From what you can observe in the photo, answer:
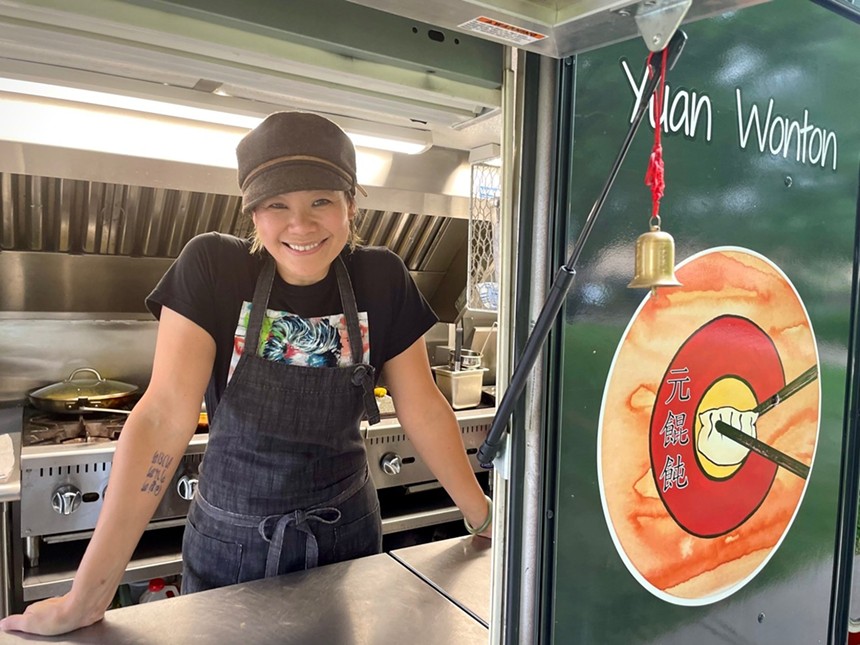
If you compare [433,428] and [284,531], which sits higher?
[433,428]

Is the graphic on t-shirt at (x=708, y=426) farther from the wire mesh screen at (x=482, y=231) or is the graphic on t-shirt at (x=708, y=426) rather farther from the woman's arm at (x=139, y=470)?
the wire mesh screen at (x=482, y=231)

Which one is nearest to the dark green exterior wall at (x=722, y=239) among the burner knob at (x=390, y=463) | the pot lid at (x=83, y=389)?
the burner knob at (x=390, y=463)

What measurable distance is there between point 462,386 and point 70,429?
1.62 metres

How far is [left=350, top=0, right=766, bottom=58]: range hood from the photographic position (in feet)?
2.23

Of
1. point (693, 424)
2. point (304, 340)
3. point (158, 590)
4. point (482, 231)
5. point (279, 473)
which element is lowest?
point (158, 590)

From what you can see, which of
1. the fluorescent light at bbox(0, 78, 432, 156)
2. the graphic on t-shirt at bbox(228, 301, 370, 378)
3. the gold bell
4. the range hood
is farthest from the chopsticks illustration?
the fluorescent light at bbox(0, 78, 432, 156)

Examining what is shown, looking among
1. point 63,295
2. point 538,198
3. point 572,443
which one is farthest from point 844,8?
point 63,295

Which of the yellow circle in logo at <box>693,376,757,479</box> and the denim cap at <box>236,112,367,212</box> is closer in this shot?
the yellow circle in logo at <box>693,376,757,479</box>

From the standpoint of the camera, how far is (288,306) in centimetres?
155

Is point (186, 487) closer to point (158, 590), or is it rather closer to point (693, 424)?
point (158, 590)

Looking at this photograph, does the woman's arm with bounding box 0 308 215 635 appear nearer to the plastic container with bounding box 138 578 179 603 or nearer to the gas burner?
the gas burner

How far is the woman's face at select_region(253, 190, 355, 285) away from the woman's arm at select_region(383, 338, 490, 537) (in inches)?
12.5

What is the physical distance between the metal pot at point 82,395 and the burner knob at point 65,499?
470 mm

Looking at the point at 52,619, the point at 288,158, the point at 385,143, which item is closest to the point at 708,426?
→ the point at 288,158
